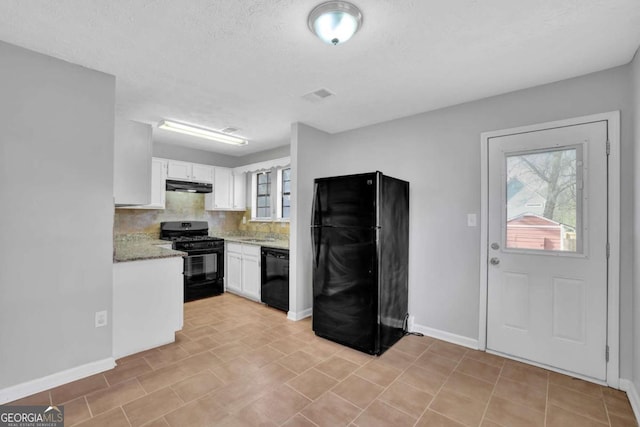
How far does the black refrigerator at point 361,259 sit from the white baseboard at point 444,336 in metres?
0.17

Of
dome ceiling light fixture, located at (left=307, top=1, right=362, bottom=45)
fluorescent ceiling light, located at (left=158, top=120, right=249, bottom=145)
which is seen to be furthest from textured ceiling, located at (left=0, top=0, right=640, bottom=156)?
fluorescent ceiling light, located at (left=158, top=120, right=249, bottom=145)

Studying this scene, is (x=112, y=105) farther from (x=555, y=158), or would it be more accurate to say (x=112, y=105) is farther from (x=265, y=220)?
(x=555, y=158)

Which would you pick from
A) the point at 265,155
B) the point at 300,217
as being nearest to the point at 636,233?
the point at 300,217

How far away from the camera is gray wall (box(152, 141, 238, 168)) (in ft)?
15.0

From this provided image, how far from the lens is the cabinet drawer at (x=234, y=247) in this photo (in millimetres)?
4521

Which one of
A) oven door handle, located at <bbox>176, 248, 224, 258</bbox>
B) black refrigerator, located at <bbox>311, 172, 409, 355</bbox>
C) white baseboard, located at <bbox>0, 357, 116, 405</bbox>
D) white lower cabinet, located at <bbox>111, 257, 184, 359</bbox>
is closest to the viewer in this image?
white baseboard, located at <bbox>0, 357, 116, 405</bbox>

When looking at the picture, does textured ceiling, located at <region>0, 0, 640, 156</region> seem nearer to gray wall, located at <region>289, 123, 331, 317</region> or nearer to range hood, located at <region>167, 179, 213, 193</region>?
gray wall, located at <region>289, 123, 331, 317</region>

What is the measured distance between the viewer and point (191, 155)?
494cm

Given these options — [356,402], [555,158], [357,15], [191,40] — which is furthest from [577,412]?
[191,40]

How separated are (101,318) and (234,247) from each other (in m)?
2.37

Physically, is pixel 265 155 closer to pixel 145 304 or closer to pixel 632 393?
pixel 145 304

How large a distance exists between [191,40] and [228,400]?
8.16 ft

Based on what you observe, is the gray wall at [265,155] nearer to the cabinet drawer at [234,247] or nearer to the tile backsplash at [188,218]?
the tile backsplash at [188,218]

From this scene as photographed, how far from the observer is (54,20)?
67.7 inches
